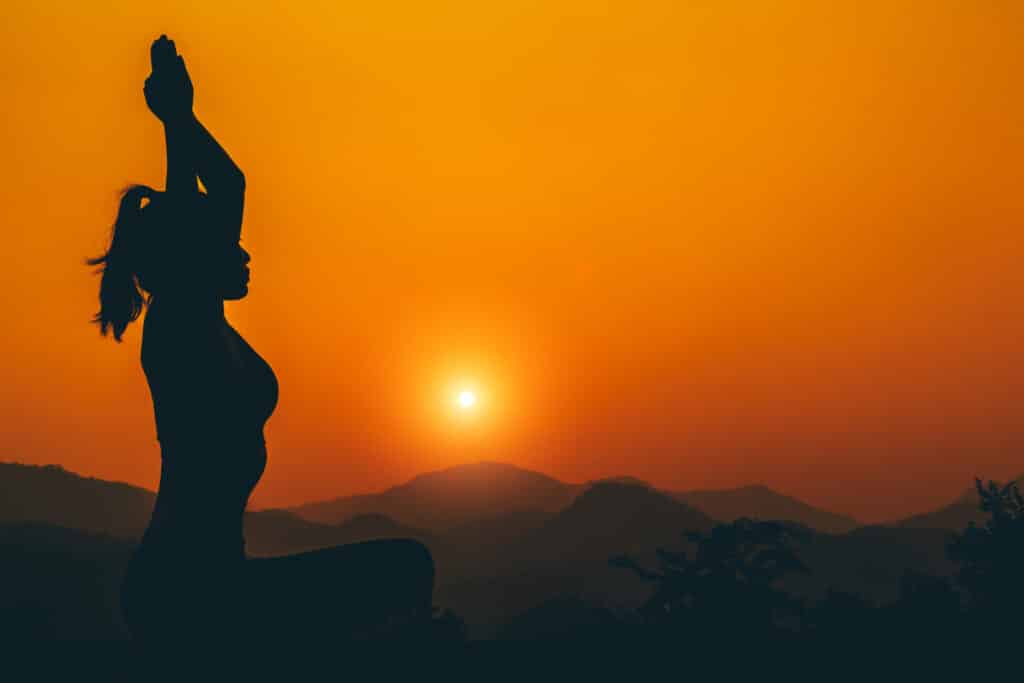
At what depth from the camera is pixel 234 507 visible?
5621 mm

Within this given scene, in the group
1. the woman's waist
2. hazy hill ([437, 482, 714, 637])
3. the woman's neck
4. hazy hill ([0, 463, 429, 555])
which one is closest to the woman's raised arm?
the woman's neck

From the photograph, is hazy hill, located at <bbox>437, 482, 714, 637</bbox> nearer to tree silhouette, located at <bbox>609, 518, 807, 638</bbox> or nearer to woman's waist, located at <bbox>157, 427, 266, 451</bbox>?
tree silhouette, located at <bbox>609, 518, 807, 638</bbox>

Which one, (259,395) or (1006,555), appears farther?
(1006,555)

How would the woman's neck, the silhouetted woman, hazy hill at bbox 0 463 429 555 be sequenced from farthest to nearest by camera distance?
hazy hill at bbox 0 463 429 555, the woman's neck, the silhouetted woman

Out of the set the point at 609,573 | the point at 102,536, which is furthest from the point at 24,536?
the point at 609,573

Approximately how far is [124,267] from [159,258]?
0.22 meters

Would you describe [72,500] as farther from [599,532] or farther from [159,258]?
[159,258]

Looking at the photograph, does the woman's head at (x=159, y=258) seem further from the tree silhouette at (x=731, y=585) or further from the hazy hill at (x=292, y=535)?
the tree silhouette at (x=731, y=585)

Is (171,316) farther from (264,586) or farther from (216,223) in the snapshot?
(264,586)

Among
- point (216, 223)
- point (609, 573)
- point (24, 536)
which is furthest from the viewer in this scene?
point (609, 573)

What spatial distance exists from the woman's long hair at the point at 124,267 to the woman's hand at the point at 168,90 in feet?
1.41

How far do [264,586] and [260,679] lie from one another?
1.49 ft

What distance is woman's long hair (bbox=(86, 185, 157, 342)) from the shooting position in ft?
19.1

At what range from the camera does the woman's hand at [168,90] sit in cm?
596
